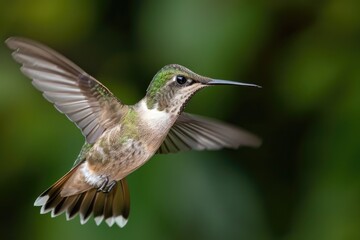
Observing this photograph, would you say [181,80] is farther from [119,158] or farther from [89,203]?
[89,203]

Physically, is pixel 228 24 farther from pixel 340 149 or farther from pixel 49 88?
pixel 49 88

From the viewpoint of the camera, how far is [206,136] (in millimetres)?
1381

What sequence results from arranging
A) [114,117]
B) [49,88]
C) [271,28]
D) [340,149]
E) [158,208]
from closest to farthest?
1. [49,88]
2. [114,117]
3. [158,208]
4. [340,149]
5. [271,28]

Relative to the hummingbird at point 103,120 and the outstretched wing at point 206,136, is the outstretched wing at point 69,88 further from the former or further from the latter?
the outstretched wing at point 206,136

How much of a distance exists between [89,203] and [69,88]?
273 mm

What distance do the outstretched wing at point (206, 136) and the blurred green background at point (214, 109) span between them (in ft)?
2.11

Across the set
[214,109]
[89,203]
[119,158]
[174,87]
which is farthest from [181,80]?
[214,109]

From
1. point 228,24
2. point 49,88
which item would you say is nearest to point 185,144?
point 49,88

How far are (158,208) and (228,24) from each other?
563 millimetres

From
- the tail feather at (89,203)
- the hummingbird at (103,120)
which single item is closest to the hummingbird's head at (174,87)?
the hummingbird at (103,120)

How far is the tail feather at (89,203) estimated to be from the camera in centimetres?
120

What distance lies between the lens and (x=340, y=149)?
2152mm

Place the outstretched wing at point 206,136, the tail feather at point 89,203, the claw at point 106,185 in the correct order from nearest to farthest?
1. the claw at point 106,185
2. the tail feather at point 89,203
3. the outstretched wing at point 206,136

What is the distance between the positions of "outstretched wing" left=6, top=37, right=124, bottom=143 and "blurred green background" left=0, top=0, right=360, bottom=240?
0.90m
